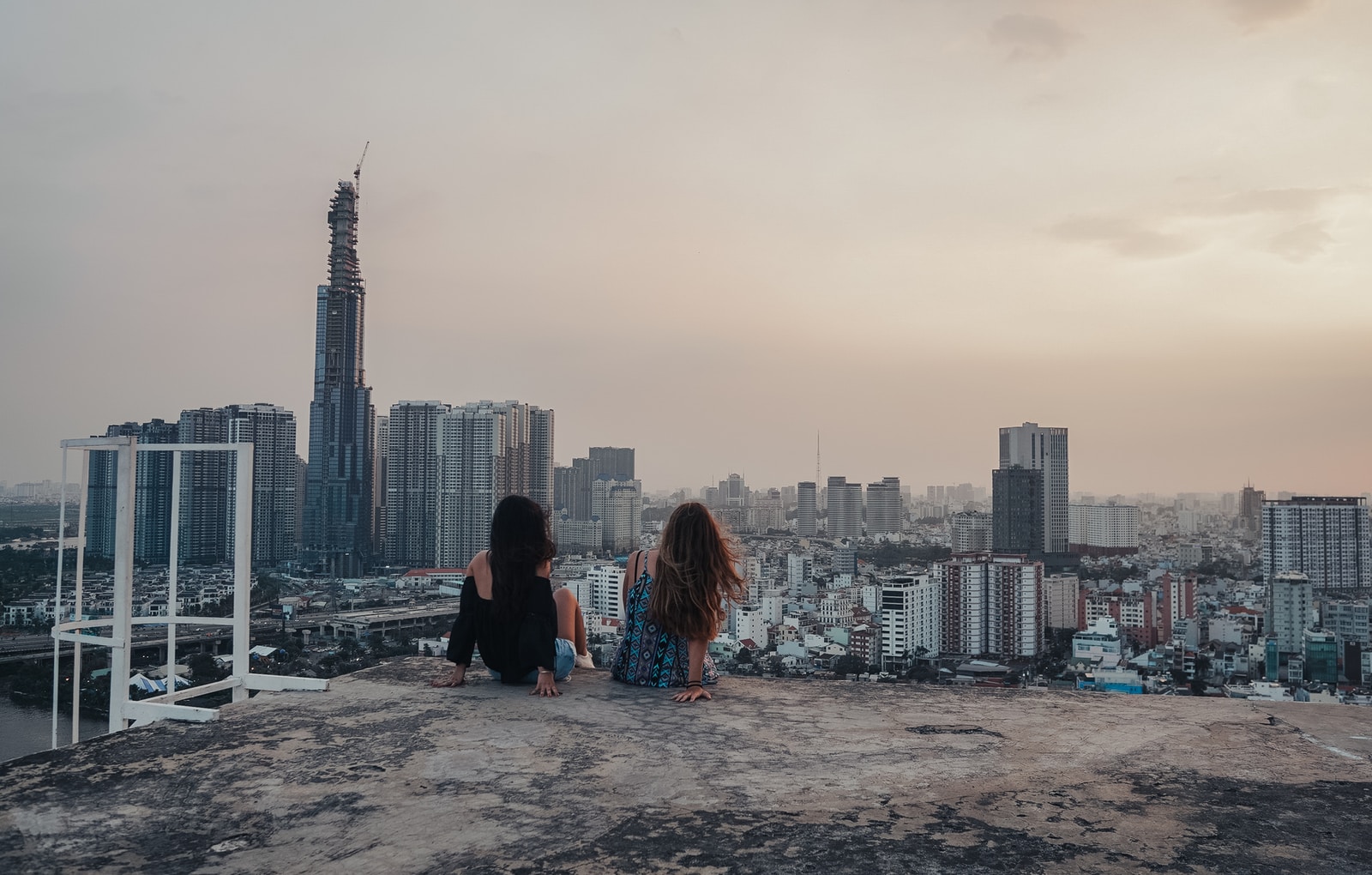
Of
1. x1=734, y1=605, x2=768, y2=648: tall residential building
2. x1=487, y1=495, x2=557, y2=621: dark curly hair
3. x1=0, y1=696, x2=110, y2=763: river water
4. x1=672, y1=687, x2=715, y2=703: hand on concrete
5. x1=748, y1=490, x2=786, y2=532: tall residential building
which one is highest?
x1=487, y1=495, x2=557, y2=621: dark curly hair

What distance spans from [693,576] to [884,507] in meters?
35.1

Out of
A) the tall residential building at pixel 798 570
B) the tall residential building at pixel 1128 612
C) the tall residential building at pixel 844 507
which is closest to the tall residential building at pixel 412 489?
the tall residential building at pixel 798 570

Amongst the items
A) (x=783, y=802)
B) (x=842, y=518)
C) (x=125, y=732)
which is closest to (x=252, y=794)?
(x=125, y=732)

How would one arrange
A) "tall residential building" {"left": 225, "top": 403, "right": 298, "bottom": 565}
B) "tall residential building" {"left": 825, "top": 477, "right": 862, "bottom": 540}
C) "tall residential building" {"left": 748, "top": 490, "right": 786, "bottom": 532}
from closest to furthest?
1. "tall residential building" {"left": 225, "top": 403, "right": 298, "bottom": 565}
2. "tall residential building" {"left": 748, "top": 490, "right": 786, "bottom": 532}
3. "tall residential building" {"left": 825, "top": 477, "right": 862, "bottom": 540}

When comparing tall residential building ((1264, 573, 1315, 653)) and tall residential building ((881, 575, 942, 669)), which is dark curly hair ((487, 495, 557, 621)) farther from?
tall residential building ((1264, 573, 1315, 653))

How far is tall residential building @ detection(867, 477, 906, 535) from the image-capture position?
36062mm

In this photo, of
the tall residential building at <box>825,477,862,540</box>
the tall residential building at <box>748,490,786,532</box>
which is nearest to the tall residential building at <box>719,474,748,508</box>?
the tall residential building at <box>748,490,786,532</box>

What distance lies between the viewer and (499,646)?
7.68 ft

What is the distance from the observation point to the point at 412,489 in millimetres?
26438

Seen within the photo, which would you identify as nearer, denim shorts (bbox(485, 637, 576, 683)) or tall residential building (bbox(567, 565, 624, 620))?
denim shorts (bbox(485, 637, 576, 683))

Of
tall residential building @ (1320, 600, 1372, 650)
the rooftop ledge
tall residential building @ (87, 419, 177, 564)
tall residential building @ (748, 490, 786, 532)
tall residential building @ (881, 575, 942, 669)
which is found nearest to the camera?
the rooftop ledge

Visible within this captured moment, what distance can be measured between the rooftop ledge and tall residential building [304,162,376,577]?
25.1 metres

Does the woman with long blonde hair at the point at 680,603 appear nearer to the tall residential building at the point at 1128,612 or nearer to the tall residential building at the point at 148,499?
the tall residential building at the point at 148,499

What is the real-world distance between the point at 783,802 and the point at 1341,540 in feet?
88.5
